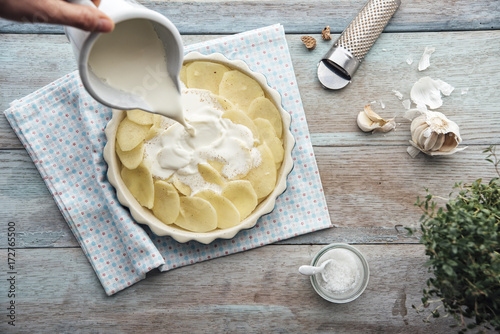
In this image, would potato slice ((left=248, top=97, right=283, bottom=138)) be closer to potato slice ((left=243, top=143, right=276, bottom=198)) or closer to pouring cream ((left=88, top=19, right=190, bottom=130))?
potato slice ((left=243, top=143, right=276, bottom=198))

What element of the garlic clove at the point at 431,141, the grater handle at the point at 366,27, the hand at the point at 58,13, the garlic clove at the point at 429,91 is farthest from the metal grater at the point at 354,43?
the hand at the point at 58,13

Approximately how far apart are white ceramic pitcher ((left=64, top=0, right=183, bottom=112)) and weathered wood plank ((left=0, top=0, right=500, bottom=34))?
1.97ft

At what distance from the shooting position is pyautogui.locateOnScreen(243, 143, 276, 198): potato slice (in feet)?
5.63

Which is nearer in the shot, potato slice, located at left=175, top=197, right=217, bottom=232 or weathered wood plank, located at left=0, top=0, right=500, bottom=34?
potato slice, located at left=175, top=197, right=217, bottom=232

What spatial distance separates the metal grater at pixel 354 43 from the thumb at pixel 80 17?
109 centimetres

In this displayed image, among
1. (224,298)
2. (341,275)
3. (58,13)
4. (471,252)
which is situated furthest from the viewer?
(224,298)

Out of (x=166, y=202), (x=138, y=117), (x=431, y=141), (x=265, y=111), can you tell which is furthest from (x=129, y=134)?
(x=431, y=141)

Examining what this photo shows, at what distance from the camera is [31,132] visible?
71.9 inches

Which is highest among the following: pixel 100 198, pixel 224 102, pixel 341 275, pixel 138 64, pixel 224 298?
pixel 138 64

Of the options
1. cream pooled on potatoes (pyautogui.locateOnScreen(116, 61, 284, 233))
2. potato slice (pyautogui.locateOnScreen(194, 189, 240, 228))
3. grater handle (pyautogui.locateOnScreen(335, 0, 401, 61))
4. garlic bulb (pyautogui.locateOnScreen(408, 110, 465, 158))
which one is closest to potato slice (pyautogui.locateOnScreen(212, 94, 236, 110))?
cream pooled on potatoes (pyautogui.locateOnScreen(116, 61, 284, 233))

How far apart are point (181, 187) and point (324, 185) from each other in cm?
63

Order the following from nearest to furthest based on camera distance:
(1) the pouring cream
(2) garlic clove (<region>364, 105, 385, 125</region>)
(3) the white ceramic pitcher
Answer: (3) the white ceramic pitcher < (1) the pouring cream < (2) garlic clove (<region>364, 105, 385, 125</region>)

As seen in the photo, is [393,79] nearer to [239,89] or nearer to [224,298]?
[239,89]

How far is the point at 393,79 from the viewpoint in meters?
1.96
